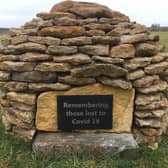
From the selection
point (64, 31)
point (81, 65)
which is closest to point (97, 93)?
point (81, 65)

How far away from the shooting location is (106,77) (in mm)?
5648

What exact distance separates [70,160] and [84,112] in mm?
859

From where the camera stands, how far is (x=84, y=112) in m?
5.79

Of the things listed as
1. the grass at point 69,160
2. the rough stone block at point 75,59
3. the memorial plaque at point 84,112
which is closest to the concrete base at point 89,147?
the grass at point 69,160

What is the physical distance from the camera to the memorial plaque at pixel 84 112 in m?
5.73

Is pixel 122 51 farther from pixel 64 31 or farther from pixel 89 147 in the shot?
pixel 89 147

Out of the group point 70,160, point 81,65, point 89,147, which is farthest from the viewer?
point 81,65

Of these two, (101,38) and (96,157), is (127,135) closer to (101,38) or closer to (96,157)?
(96,157)

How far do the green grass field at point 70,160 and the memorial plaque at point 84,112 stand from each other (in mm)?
601

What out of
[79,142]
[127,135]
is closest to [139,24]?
[127,135]

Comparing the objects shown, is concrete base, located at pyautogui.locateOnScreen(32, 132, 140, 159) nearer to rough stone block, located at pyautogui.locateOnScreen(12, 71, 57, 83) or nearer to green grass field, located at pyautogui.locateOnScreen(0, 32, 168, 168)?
green grass field, located at pyautogui.locateOnScreen(0, 32, 168, 168)

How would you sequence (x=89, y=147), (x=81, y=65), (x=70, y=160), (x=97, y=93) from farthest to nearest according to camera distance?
(x=97, y=93) → (x=81, y=65) → (x=89, y=147) → (x=70, y=160)

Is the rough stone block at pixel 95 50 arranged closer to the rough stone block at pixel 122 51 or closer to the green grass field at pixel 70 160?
the rough stone block at pixel 122 51

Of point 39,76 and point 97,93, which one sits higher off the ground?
point 39,76
